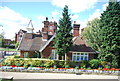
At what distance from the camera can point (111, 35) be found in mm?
15812

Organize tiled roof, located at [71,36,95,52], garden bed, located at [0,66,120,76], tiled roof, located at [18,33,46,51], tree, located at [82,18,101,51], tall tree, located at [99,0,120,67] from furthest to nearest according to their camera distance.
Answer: tree, located at [82,18,101,51]
tiled roof, located at [18,33,46,51]
tiled roof, located at [71,36,95,52]
tall tree, located at [99,0,120,67]
garden bed, located at [0,66,120,76]

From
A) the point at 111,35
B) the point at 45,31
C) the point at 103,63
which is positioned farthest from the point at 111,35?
the point at 45,31

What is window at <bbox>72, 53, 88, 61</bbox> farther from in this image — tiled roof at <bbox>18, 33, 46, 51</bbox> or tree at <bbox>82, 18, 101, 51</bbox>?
tiled roof at <bbox>18, 33, 46, 51</bbox>

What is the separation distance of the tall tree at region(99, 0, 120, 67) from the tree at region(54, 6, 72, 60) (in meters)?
5.06

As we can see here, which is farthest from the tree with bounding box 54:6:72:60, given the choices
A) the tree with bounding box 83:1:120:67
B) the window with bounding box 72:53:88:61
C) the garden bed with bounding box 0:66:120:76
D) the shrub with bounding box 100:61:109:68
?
the shrub with bounding box 100:61:109:68

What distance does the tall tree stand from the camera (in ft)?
50.6

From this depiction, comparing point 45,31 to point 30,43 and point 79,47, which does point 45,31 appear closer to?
point 30,43

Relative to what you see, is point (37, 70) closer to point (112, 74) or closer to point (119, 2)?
point (112, 74)

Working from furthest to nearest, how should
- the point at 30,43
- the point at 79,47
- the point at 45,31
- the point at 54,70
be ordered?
the point at 45,31 < the point at 30,43 < the point at 79,47 < the point at 54,70

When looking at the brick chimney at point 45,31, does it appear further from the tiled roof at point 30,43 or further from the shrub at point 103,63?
the shrub at point 103,63

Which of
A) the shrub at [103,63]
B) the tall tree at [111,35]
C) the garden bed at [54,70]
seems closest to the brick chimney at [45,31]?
the garden bed at [54,70]

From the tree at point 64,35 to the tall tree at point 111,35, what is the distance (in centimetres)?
506

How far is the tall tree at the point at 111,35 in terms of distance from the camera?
1541cm

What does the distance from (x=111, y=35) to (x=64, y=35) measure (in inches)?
264
